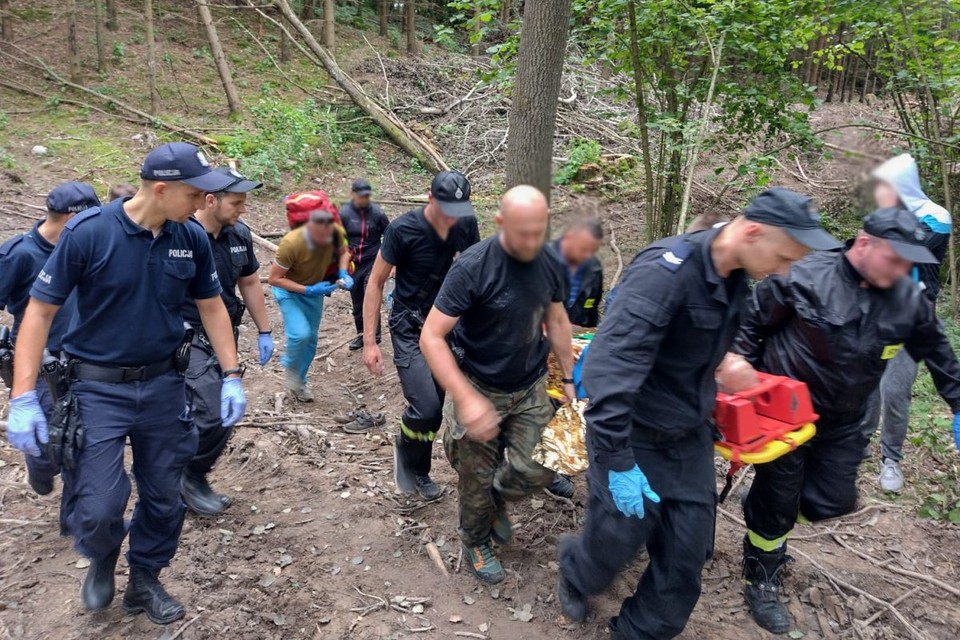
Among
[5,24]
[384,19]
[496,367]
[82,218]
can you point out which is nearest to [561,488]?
[496,367]

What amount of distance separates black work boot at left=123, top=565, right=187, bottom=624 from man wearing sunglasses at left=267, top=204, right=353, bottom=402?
2.57 meters

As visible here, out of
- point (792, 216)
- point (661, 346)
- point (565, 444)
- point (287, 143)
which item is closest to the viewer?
point (792, 216)

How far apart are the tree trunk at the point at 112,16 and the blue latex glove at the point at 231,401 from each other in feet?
58.2

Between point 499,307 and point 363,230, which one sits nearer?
point 499,307

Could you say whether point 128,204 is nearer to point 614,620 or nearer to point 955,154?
point 614,620

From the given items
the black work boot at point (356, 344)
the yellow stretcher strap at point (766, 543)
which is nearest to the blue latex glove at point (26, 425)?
the yellow stretcher strap at point (766, 543)

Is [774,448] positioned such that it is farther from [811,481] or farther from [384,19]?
[384,19]

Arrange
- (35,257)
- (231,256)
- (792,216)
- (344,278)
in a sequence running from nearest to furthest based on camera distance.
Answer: (792,216), (35,257), (231,256), (344,278)

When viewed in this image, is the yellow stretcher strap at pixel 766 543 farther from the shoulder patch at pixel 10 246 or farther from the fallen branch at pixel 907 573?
the shoulder patch at pixel 10 246

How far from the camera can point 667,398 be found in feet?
9.02

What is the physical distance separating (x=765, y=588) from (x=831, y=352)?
131cm

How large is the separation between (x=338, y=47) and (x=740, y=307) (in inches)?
722

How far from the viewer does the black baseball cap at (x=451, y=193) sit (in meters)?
3.70

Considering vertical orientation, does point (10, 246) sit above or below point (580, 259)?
below
